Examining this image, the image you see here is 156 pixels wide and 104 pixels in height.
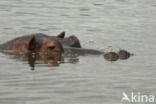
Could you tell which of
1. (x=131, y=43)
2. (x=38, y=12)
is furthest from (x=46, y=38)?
(x=38, y=12)

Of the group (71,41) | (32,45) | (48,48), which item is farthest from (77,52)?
(32,45)

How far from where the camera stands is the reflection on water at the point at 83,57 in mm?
9082

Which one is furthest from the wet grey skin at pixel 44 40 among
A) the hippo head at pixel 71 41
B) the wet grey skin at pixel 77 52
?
the wet grey skin at pixel 77 52

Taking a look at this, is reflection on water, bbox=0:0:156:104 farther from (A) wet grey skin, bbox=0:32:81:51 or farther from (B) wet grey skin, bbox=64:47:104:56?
(A) wet grey skin, bbox=0:32:81:51

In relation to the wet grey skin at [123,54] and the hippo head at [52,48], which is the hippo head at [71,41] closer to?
the hippo head at [52,48]

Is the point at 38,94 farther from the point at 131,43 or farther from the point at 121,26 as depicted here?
the point at 121,26

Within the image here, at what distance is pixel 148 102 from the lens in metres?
8.59

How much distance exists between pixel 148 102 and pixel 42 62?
365 centimetres
